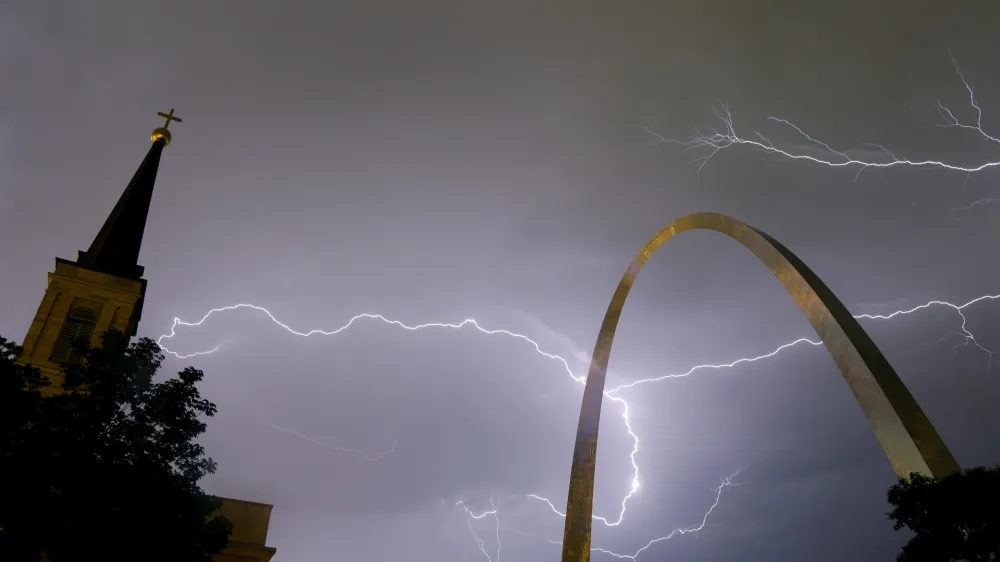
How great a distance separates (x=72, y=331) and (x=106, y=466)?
617 inches

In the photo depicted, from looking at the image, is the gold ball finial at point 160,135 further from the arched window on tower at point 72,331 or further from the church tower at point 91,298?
the arched window on tower at point 72,331

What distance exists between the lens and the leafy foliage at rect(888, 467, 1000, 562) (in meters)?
7.55

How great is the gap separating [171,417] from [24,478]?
2574mm

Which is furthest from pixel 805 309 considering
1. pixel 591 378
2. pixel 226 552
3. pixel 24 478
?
pixel 226 552

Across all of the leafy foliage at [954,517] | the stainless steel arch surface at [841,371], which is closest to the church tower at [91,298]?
the stainless steel arch surface at [841,371]

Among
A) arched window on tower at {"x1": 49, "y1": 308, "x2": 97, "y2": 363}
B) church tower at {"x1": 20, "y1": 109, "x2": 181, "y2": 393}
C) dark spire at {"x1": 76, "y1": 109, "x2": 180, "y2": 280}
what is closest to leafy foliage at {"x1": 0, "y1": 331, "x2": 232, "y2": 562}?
church tower at {"x1": 20, "y1": 109, "x2": 181, "y2": 393}

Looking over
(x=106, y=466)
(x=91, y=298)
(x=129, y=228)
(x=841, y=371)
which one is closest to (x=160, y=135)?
(x=129, y=228)

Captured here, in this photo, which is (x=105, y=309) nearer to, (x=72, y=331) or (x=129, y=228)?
(x=72, y=331)

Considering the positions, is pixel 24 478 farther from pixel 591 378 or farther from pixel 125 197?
pixel 125 197

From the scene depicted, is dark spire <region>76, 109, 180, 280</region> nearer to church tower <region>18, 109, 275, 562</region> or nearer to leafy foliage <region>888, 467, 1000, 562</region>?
church tower <region>18, 109, 275, 562</region>

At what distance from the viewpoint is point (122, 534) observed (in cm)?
946

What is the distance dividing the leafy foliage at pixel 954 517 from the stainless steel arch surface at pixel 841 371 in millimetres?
1642

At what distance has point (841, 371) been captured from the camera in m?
13.4

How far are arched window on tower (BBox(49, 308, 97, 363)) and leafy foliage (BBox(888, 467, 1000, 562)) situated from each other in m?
25.1
